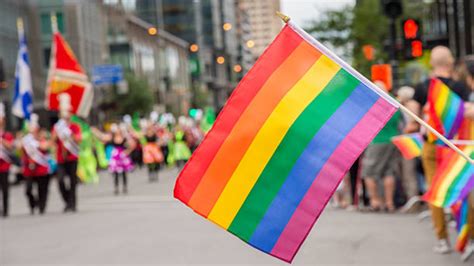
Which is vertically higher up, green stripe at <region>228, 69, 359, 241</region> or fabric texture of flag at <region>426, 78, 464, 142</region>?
green stripe at <region>228, 69, 359, 241</region>

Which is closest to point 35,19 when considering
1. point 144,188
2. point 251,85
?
point 144,188

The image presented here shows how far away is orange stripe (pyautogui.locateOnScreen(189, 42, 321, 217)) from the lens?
5.32m

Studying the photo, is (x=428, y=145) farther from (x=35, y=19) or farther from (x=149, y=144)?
(x=35, y=19)

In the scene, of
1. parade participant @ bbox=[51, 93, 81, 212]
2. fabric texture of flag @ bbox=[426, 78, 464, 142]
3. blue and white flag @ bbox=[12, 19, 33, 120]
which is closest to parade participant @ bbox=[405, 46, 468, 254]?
fabric texture of flag @ bbox=[426, 78, 464, 142]

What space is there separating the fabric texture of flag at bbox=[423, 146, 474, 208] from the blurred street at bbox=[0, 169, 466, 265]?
0.68m

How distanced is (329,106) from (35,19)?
70190mm

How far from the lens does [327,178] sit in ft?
17.3

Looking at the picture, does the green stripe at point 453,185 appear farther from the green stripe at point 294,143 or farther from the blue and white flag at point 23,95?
the blue and white flag at point 23,95

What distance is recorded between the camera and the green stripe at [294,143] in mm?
5320

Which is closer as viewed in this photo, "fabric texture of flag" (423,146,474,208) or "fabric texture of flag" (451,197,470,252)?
"fabric texture of flag" (423,146,474,208)

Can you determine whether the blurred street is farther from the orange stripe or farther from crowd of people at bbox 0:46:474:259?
the orange stripe

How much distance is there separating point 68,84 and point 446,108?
48.3 ft

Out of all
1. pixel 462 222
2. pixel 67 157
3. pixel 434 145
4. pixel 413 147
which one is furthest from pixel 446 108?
pixel 67 157

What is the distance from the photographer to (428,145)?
33.1 ft
